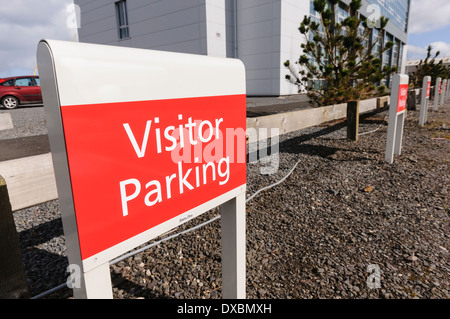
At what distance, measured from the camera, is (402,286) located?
1726 mm

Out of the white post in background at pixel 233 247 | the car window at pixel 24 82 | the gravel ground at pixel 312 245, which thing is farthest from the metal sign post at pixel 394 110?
the car window at pixel 24 82

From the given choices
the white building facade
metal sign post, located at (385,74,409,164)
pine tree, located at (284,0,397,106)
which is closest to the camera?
metal sign post, located at (385,74,409,164)

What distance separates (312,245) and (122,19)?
25120mm

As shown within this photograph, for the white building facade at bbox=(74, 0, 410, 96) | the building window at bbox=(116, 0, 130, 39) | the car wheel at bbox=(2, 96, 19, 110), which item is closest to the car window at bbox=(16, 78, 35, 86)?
the car wheel at bbox=(2, 96, 19, 110)

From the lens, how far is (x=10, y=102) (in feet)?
45.0

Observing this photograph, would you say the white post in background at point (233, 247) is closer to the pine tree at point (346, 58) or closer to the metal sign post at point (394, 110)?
the metal sign post at point (394, 110)

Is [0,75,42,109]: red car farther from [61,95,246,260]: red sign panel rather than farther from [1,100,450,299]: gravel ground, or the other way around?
[61,95,246,260]: red sign panel

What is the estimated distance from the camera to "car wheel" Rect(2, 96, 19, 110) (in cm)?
1350

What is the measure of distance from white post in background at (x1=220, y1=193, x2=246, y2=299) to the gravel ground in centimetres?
30

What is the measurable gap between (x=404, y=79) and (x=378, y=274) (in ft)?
11.3

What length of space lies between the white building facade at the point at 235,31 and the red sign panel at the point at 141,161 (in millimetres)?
18076

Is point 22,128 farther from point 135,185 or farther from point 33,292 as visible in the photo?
point 135,185

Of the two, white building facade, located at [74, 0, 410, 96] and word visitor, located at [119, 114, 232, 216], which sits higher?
white building facade, located at [74, 0, 410, 96]

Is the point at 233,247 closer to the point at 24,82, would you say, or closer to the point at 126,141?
the point at 126,141
